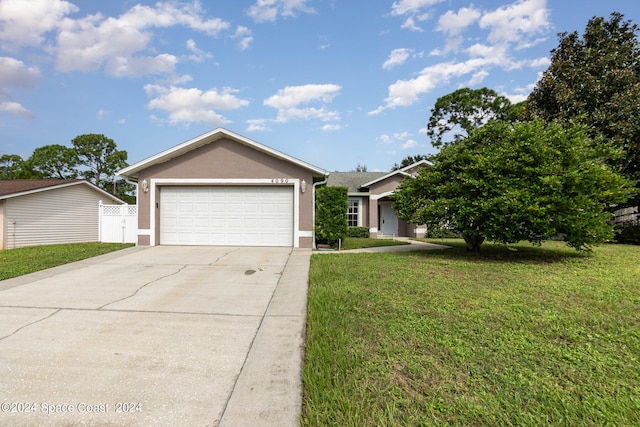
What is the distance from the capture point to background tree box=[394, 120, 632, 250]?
709 cm

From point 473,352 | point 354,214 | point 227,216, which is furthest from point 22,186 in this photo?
point 473,352

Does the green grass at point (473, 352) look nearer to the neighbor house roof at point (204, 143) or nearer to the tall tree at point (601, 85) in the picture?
the neighbor house roof at point (204, 143)

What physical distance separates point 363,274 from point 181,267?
14.1ft

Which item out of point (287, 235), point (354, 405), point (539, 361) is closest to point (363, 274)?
point (539, 361)

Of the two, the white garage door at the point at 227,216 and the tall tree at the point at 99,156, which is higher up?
the tall tree at the point at 99,156

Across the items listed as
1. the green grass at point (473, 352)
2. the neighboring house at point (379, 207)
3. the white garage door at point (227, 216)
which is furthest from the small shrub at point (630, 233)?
the white garage door at point (227, 216)

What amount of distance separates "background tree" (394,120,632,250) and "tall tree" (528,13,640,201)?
8.17 m

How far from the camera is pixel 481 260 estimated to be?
8117mm

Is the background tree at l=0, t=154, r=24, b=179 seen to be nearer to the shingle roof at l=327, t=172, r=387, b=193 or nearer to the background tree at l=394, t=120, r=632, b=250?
the shingle roof at l=327, t=172, r=387, b=193

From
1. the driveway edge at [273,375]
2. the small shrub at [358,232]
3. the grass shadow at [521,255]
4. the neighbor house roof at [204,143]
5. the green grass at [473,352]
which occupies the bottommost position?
the driveway edge at [273,375]

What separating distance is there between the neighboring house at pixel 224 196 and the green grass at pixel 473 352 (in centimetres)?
550

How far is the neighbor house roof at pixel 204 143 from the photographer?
10.6m

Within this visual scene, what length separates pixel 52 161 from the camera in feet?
116

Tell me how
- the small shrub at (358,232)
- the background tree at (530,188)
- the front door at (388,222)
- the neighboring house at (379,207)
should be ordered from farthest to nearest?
the front door at (388,222) → the neighboring house at (379,207) → the small shrub at (358,232) → the background tree at (530,188)
